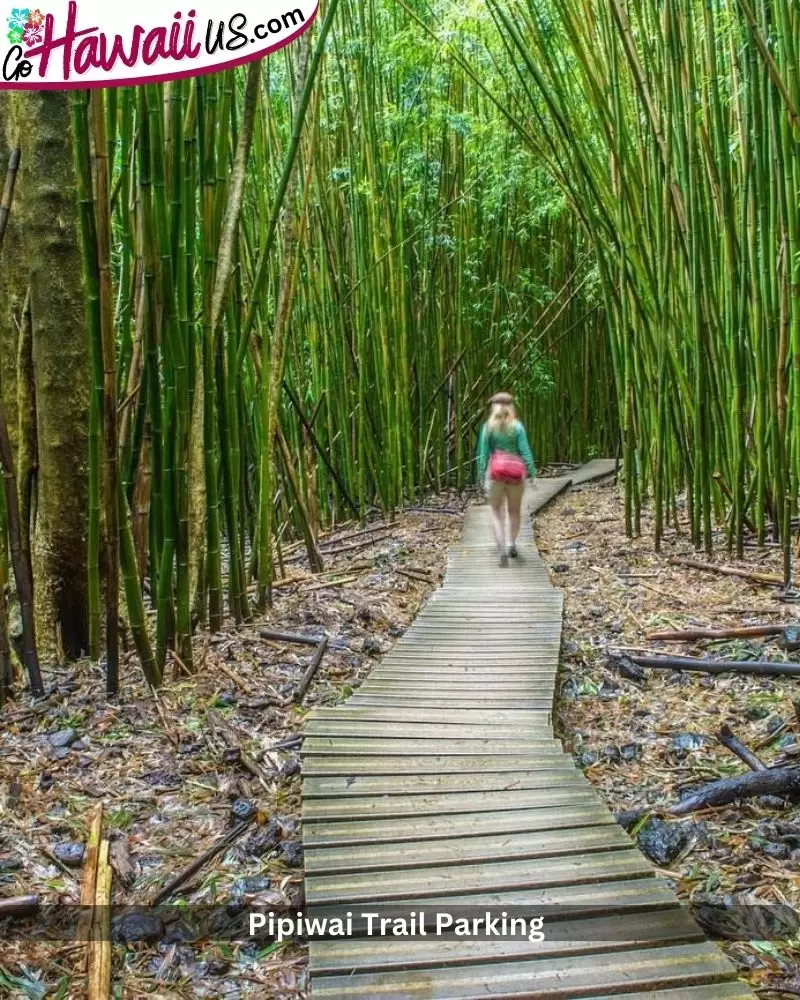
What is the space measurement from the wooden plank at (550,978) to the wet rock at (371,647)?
1343mm

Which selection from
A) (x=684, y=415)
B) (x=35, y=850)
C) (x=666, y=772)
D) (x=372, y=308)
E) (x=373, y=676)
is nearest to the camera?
(x=35, y=850)

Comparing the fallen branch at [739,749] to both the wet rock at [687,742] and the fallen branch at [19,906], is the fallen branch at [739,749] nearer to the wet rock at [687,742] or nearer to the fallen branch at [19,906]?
the wet rock at [687,742]

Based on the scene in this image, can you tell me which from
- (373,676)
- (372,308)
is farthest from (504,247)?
(373,676)

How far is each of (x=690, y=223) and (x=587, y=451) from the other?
5.72 m

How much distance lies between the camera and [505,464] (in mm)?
3488

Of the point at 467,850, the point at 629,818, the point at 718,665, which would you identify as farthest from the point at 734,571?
the point at 467,850

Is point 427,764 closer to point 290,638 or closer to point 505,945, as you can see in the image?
point 505,945

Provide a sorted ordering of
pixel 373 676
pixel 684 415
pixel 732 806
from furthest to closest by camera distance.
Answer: pixel 684 415 < pixel 373 676 < pixel 732 806

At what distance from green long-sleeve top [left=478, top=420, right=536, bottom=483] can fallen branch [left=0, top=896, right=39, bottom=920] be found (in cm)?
258

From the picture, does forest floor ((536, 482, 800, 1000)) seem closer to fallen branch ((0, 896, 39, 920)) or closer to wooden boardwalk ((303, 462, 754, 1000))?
wooden boardwalk ((303, 462, 754, 1000))

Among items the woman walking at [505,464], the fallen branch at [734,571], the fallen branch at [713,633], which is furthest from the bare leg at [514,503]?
the fallen branch at [713,633]

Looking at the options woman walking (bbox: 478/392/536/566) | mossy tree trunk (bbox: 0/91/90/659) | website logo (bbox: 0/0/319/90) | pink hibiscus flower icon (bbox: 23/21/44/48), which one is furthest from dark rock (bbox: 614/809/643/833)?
woman walking (bbox: 478/392/536/566)

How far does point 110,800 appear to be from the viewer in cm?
144

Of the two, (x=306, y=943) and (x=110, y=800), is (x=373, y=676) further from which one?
(x=306, y=943)
